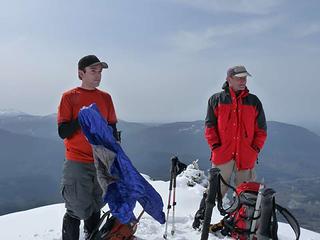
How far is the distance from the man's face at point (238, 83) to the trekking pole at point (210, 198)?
2.44 m

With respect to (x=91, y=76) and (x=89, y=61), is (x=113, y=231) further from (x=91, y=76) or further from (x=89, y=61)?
(x=89, y=61)

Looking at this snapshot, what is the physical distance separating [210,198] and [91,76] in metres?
2.45

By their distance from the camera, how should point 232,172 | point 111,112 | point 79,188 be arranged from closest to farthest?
point 79,188
point 111,112
point 232,172

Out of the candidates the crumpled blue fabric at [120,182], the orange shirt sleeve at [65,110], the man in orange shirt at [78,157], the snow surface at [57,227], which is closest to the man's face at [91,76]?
the man in orange shirt at [78,157]

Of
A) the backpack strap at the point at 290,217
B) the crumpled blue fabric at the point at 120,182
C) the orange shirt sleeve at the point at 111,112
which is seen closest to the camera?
the backpack strap at the point at 290,217

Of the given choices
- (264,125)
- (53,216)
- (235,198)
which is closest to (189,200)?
(53,216)

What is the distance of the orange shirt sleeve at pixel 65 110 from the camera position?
539cm

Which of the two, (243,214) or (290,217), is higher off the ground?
(290,217)

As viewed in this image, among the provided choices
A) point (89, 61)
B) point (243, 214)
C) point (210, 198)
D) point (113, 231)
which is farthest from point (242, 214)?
point (89, 61)

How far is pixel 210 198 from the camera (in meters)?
4.72

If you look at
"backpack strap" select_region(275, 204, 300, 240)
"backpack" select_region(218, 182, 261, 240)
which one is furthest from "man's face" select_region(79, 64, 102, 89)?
"backpack strap" select_region(275, 204, 300, 240)

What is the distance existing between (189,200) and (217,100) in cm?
527

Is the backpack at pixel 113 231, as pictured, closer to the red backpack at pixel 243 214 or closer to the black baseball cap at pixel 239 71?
the red backpack at pixel 243 214

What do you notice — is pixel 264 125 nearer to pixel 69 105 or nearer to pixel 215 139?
pixel 215 139
